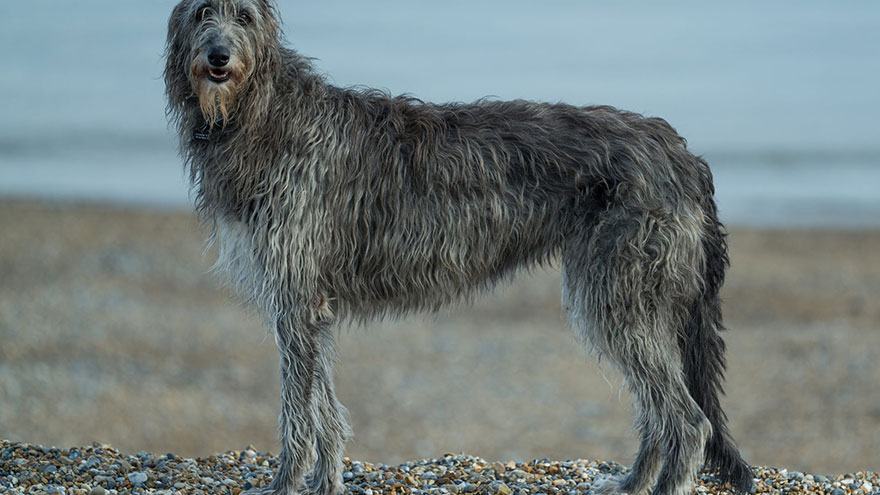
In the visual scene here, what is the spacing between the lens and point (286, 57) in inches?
290

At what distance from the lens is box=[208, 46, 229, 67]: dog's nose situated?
6.68 m

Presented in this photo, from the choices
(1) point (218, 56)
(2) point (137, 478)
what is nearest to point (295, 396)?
(2) point (137, 478)

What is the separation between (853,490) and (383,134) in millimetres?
4411

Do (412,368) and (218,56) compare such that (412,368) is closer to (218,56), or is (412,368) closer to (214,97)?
(214,97)

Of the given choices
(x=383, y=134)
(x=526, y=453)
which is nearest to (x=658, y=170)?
(x=383, y=134)

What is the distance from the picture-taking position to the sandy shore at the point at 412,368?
13461mm

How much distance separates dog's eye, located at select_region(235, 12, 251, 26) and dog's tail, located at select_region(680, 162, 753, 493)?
330 centimetres

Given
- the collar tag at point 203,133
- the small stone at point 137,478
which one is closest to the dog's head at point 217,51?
the collar tag at point 203,133

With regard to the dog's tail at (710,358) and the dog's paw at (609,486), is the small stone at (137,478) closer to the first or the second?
the dog's paw at (609,486)

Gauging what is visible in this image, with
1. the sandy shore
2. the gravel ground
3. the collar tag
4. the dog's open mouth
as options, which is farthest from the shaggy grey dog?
the sandy shore

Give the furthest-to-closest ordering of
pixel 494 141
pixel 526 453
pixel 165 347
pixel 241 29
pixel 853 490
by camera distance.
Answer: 1. pixel 165 347
2. pixel 526 453
3. pixel 853 490
4. pixel 494 141
5. pixel 241 29

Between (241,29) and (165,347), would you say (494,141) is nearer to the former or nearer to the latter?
(241,29)

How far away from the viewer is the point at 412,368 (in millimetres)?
16172

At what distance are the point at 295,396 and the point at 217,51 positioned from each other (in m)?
2.35
